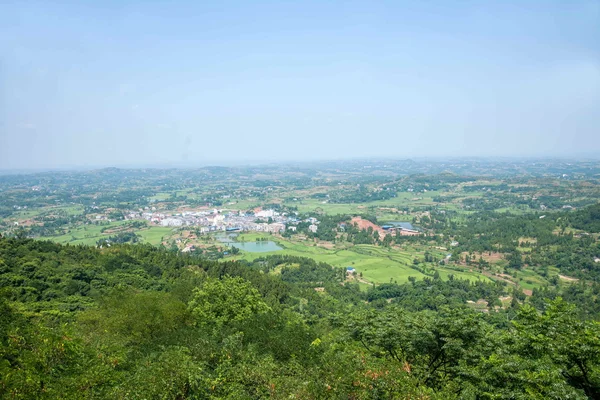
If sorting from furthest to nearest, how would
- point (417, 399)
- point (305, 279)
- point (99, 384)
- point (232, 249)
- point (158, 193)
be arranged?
point (158, 193) → point (232, 249) → point (305, 279) → point (99, 384) → point (417, 399)

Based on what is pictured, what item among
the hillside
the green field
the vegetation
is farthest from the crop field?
the hillside

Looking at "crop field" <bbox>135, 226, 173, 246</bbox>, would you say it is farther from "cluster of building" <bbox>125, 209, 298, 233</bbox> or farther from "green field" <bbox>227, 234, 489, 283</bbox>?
"green field" <bbox>227, 234, 489, 283</bbox>

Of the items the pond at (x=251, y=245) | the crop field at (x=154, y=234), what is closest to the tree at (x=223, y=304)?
the pond at (x=251, y=245)

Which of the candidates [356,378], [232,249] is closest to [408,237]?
[232,249]

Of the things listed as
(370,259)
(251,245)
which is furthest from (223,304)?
(251,245)

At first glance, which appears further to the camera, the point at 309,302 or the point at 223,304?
the point at 309,302

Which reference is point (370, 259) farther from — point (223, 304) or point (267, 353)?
point (267, 353)

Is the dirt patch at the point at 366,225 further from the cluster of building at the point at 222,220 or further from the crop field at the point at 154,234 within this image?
the crop field at the point at 154,234

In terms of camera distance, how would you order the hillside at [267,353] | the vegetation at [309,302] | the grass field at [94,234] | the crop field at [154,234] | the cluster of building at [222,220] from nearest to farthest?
the hillside at [267,353], the vegetation at [309,302], the grass field at [94,234], the crop field at [154,234], the cluster of building at [222,220]

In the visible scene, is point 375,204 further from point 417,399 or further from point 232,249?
point 417,399
